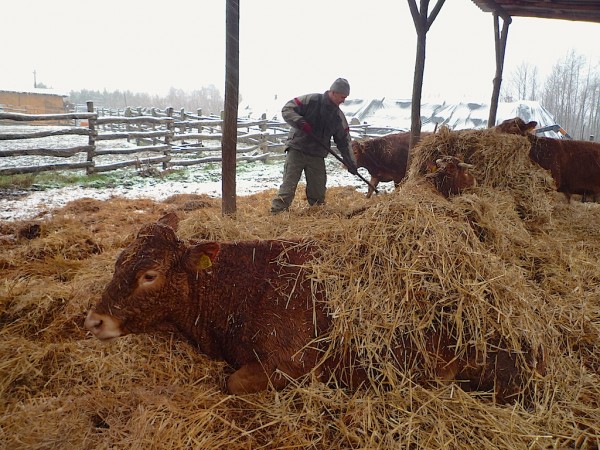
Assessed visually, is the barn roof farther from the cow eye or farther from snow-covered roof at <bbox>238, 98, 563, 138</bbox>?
snow-covered roof at <bbox>238, 98, 563, 138</bbox>

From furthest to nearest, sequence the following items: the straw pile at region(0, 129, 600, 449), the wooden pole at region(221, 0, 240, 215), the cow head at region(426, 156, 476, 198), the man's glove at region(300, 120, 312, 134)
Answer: the man's glove at region(300, 120, 312, 134) → the cow head at region(426, 156, 476, 198) → the wooden pole at region(221, 0, 240, 215) → the straw pile at region(0, 129, 600, 449)

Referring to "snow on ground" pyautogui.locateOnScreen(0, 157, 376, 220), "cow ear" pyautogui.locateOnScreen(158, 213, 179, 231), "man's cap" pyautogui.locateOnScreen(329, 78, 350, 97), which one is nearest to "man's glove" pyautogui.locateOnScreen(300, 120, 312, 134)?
"man's cap" pyautogui.locateOnScreen(329, 78, 350, 97)

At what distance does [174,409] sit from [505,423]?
1955 mm

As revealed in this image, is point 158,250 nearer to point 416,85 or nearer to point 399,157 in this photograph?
point 416,85

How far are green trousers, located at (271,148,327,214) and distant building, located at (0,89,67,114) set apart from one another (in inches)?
1660

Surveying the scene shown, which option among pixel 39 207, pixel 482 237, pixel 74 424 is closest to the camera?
pixel 74 424

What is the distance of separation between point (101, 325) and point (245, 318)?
0.90m

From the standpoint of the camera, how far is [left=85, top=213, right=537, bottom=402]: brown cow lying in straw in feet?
8.55

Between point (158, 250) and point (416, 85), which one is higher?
point (416, 85)

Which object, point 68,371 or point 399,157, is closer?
point 68,371

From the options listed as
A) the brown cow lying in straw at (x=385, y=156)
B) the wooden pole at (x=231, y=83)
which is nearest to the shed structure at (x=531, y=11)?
the brown cow lying in straw at (x=385, y=156)

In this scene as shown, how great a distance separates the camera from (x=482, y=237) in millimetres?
4043

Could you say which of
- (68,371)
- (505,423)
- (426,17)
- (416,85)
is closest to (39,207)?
(68,371)

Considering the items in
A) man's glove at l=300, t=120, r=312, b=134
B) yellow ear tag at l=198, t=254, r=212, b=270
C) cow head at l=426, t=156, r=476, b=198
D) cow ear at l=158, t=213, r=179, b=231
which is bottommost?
yellow ear tag at l=198, t=254, r=212, b=270
